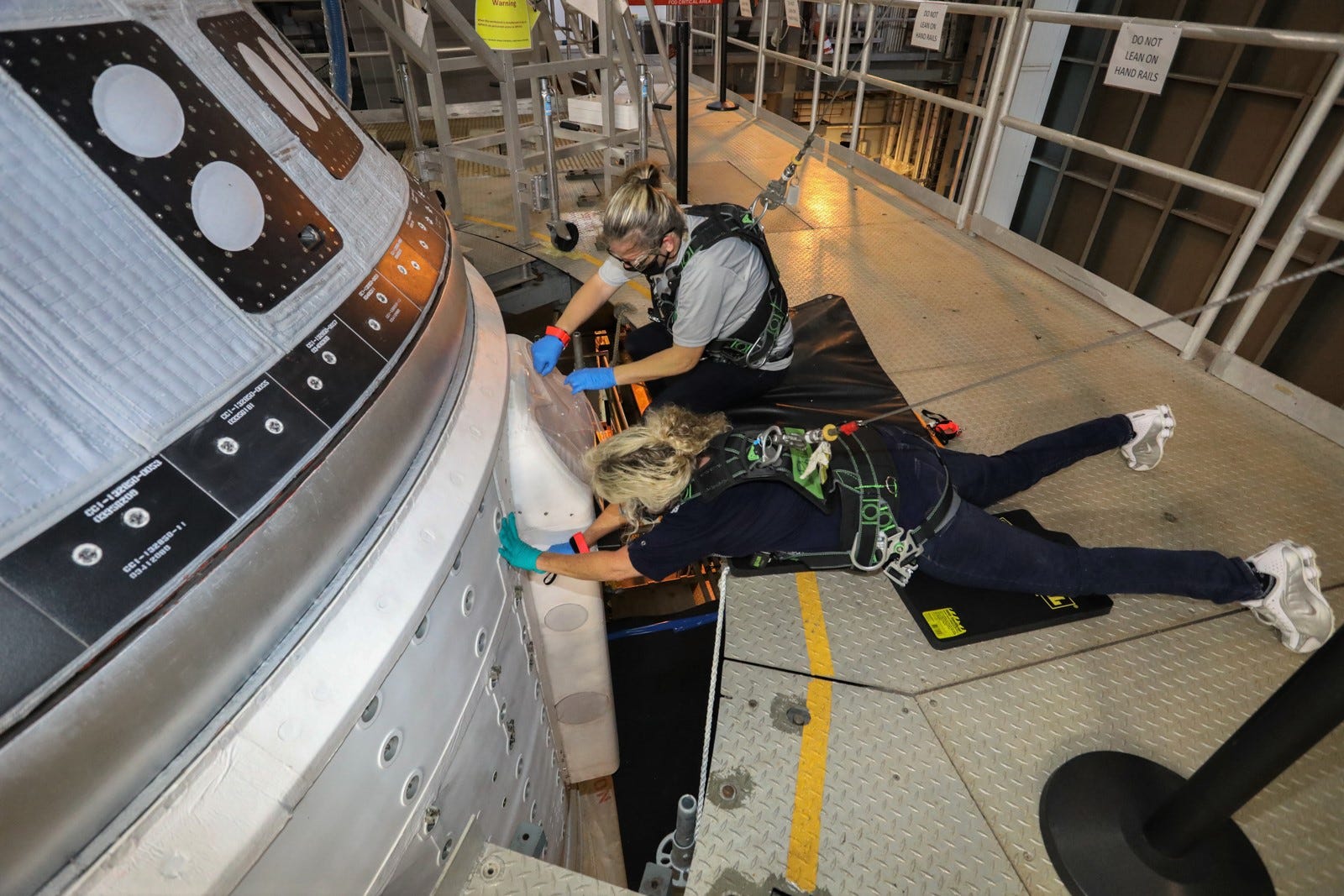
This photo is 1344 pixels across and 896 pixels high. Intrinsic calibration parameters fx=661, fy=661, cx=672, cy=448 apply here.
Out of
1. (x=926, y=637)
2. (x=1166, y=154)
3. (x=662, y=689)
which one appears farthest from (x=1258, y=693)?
(x=1166, y=154)

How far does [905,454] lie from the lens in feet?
7.11

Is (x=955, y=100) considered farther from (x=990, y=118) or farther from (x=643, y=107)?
(x=643, y=107)

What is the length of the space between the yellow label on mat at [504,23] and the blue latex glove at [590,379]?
8.91ft

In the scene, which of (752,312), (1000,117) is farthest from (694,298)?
(1000,117)

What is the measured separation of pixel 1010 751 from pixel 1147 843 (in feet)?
1.10

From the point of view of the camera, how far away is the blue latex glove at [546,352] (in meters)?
2.76

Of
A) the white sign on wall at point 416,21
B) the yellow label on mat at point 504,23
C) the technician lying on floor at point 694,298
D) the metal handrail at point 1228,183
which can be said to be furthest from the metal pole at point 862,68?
the technician lying on floor at point 694,298

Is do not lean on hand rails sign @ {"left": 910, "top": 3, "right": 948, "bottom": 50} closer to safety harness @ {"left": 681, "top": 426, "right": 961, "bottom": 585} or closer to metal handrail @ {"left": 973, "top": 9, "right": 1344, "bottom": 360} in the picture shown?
metal handrail @ {"left": 973, "top": 9, "right": 1344, "bottom": 360}

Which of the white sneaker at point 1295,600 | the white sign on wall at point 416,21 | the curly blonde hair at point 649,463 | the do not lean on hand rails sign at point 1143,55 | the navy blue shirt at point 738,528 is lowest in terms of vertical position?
the white sneaker at point 1295,600

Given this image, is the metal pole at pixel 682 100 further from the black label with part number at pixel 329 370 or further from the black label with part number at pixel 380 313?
the black label with part number at pixel 329 370

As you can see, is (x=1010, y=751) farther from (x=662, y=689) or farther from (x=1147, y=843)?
(x=662, y=689)

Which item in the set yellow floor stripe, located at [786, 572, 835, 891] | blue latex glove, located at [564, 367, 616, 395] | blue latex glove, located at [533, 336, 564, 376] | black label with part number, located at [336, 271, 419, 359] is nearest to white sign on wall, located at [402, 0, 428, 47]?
blue latex glove, located at [533, 336, 564, 376]

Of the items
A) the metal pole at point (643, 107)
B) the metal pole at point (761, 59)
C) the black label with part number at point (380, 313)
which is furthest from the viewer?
the metal pole at point (761, 59)

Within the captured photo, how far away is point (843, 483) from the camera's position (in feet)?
6.56
